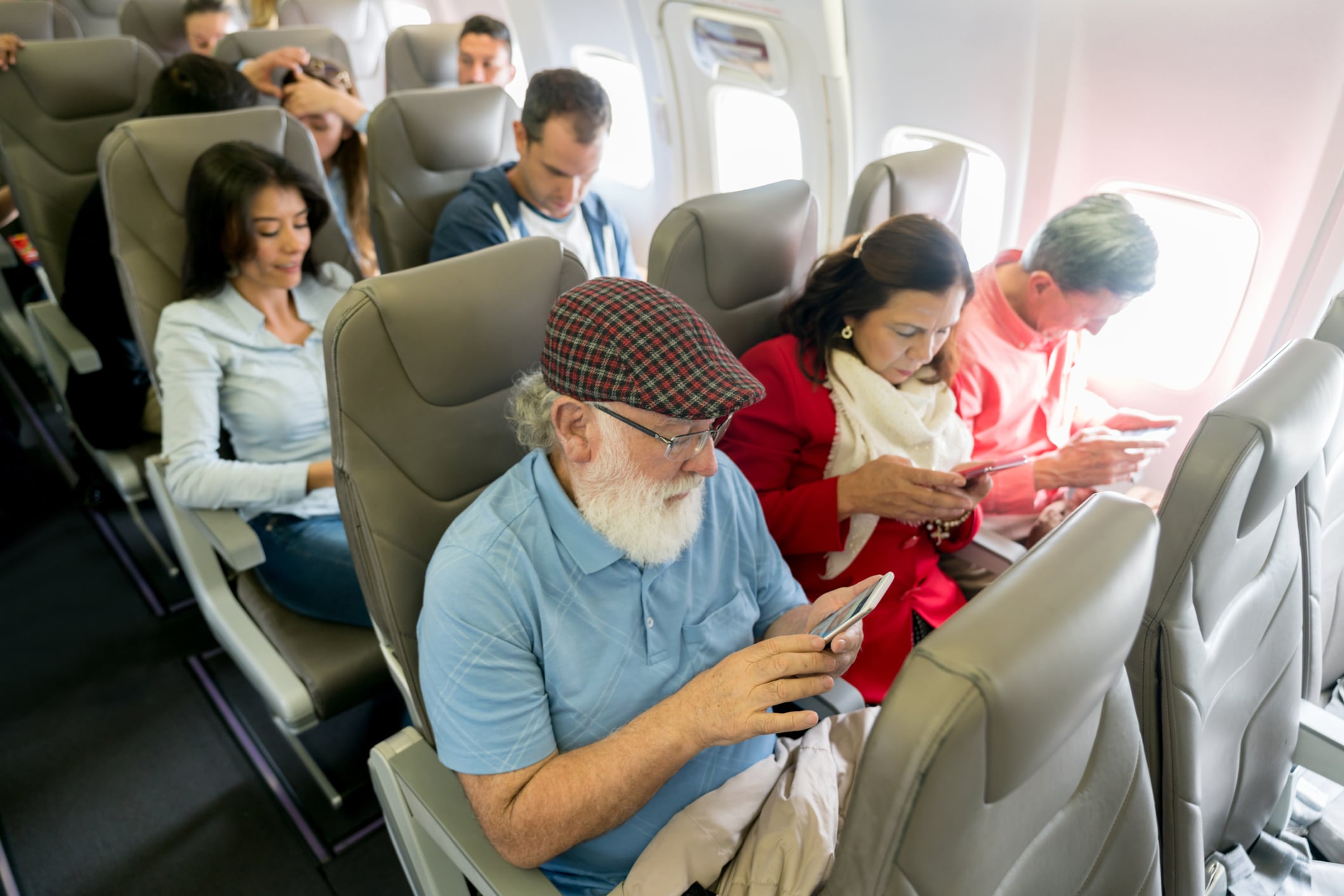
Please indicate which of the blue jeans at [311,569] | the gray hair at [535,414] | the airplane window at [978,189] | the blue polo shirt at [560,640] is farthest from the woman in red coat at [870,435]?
the airplane window at [978,189]

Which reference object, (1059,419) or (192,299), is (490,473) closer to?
(192,299)

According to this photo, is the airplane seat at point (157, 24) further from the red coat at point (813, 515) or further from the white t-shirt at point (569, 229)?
the red coat at point (813, 515)

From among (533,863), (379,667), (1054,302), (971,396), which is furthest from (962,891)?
(1054,302)

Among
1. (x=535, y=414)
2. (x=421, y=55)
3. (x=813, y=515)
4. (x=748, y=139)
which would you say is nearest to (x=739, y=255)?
(x=813, y=515)

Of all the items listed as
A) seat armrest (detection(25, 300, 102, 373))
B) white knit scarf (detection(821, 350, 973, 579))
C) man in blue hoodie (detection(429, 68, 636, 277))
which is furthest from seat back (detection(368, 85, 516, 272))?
white knit scarf (detection(821, 350, 973, 579))

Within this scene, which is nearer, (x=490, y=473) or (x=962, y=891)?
(x=962, y=891)

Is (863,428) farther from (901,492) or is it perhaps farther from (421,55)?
(421,55)

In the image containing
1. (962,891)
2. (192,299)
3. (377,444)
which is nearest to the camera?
(962,891)

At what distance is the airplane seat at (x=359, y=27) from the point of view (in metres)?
6.22

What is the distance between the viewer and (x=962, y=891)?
2.59 ft

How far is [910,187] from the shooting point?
7.21ft

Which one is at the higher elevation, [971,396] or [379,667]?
[971,396]

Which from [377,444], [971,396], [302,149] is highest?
[302,149]

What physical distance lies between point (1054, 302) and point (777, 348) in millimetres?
847
